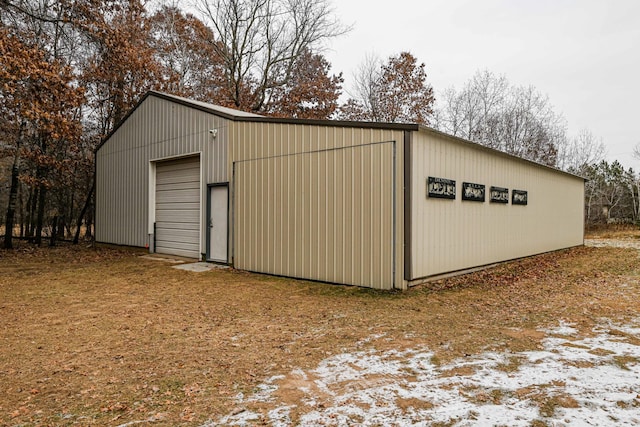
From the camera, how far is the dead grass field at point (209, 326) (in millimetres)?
2650

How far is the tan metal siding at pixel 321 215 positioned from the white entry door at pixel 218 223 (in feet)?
1.65

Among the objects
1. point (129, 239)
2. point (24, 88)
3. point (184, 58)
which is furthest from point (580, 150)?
point (24, 88)

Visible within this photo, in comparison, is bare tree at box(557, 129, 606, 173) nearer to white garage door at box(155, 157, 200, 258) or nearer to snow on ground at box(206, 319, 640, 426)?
white garage door at box(155, 157, 200, 258)

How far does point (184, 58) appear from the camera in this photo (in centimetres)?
1831

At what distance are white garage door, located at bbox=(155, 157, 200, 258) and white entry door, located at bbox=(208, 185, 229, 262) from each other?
0.70 metres

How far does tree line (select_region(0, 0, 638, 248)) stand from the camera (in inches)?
383

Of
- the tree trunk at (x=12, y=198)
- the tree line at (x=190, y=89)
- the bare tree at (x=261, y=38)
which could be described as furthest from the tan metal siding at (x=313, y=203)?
the bare tree at (x=261, y=38)

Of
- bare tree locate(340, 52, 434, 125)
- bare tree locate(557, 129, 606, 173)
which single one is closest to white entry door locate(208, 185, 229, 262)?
bare tree locate(340, 52, 434, 125)

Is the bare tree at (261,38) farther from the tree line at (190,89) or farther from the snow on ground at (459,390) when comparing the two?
the snow on ground at (459,390)

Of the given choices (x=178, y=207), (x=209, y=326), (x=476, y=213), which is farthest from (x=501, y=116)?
(x=209, y=326)

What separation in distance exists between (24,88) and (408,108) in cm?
1647

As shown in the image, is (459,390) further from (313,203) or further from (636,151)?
(636,151)

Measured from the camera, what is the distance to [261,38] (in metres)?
19.3

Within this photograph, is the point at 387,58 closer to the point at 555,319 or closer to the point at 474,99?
the point at 474,99
